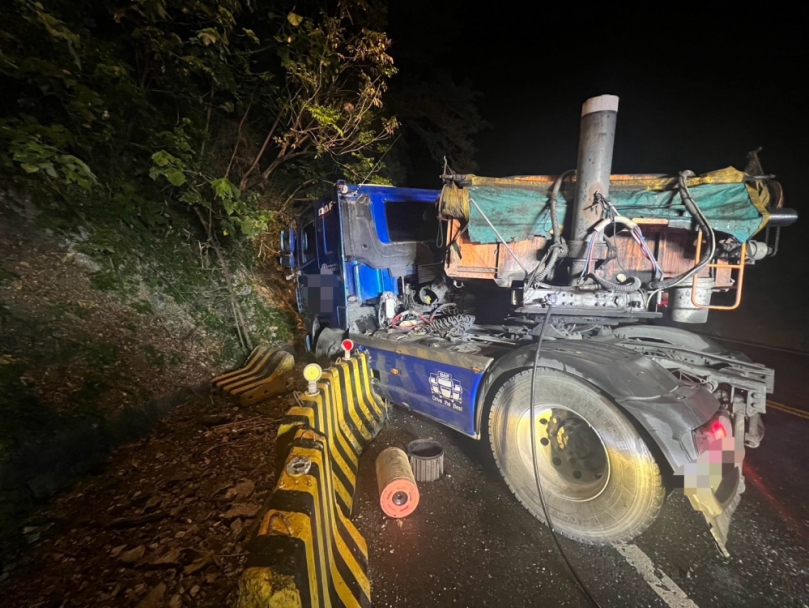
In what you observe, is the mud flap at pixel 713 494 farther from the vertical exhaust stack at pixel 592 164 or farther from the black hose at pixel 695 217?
the vertical exhaust stack at pixel 592 164

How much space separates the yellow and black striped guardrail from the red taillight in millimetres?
2261

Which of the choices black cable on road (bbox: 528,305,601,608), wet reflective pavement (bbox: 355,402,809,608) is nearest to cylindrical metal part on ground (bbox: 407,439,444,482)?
wet reflective pavement (bbox: 355,402,809,608)

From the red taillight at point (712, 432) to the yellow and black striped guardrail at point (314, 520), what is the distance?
7.42 feet

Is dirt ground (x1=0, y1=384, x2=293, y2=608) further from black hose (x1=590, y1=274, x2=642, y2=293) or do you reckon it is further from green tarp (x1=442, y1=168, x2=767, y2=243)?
black hose (x1=590, y1=274, x2=642, y2=293)

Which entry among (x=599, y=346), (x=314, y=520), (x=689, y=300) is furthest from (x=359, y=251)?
(x=689, y=300)

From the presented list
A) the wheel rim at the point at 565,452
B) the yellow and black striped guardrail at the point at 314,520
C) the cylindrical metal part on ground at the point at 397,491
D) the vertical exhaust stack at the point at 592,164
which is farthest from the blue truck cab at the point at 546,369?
the yellow and black striped guardrail at the point at 314,520

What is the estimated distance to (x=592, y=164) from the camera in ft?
8.73

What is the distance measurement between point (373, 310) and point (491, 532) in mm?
2768

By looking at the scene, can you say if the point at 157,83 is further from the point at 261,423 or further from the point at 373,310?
the point at 261,423

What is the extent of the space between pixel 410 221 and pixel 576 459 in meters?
3.68

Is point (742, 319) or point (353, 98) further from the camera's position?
point (742, 319)

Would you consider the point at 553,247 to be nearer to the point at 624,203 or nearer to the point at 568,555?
the point at 624,203

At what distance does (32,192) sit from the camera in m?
4.21

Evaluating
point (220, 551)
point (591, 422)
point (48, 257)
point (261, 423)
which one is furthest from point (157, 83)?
point (591, 422)
